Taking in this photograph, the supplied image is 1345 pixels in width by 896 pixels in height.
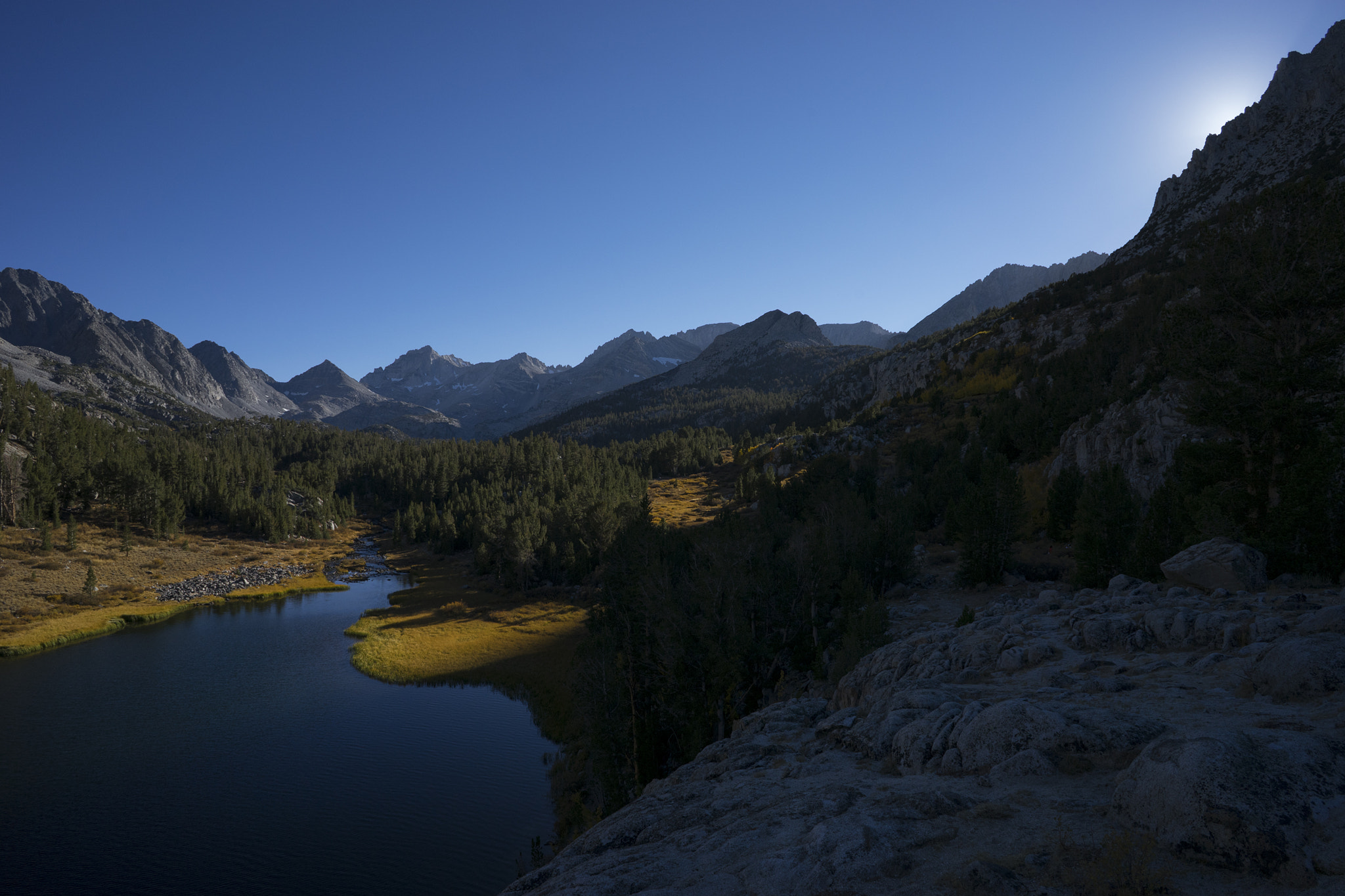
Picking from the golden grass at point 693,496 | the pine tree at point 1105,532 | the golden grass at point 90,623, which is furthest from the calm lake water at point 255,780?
the golden grass at point 693,496

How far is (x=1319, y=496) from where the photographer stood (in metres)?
21.0

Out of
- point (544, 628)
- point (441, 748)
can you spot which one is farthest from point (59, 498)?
point (441, 748)

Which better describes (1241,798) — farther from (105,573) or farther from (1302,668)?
(105,573)

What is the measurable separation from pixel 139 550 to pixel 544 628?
92.6m

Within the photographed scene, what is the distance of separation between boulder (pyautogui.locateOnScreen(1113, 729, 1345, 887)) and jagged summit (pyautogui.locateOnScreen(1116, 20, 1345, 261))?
12047cm

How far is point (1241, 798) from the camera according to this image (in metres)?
7.18

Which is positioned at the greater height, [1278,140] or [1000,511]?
[1278,140]

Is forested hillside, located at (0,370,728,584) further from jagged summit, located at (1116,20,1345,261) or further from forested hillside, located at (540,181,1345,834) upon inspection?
jagged summit, located at (1116,20,1345,261)

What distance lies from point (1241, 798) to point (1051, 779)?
130 inches

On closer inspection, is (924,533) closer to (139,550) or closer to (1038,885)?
(1038,885)

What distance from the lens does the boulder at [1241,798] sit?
6.75 m

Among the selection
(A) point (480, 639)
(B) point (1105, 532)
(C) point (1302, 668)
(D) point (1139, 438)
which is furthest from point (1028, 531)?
(A) point (480, 639)

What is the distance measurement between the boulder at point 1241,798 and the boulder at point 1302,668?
353 centimetres

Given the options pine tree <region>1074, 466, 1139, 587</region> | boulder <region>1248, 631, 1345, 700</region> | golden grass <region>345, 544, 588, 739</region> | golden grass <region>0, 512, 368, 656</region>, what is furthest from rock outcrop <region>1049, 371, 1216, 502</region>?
golden grass <region>0, 512, 368, 656</region>
